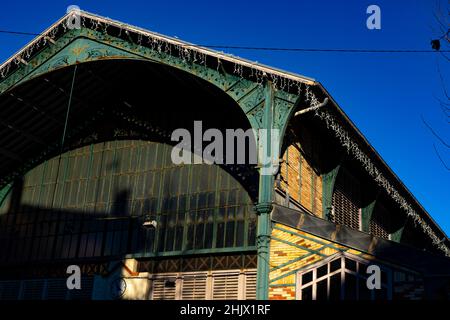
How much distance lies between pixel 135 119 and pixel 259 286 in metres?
8.57

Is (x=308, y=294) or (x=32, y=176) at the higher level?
(x=32, y=176)

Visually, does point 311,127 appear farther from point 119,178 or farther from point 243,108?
point 119,178

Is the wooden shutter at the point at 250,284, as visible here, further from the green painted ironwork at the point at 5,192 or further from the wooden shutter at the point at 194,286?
the green painted ironwork at the point at 5,192

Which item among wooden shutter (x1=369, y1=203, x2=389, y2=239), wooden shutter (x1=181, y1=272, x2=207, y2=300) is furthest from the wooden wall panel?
wooden shutter (x1=369, y1=203, x2=389, y2=239)

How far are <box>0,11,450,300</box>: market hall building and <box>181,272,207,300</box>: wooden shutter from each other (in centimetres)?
3

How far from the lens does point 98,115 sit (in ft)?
70.4

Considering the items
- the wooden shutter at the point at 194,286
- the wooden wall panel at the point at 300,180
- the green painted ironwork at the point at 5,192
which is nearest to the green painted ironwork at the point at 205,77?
the wooden shutter at the point at 194,286

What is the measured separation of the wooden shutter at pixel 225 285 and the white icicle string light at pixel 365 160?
4.97 m

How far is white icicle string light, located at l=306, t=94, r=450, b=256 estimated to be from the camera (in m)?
16.5

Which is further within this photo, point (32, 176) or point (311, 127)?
point (32, 176)

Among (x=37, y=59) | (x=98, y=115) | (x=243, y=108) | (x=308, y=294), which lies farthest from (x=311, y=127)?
(x=37, y=59)

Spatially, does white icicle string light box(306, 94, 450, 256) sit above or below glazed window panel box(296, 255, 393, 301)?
above

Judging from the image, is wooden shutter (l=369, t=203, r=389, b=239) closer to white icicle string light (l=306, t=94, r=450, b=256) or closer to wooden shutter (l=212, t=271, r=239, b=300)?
white icicle string light (l=306, t=94, r=450, b=256)

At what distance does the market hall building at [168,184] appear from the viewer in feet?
47.6
